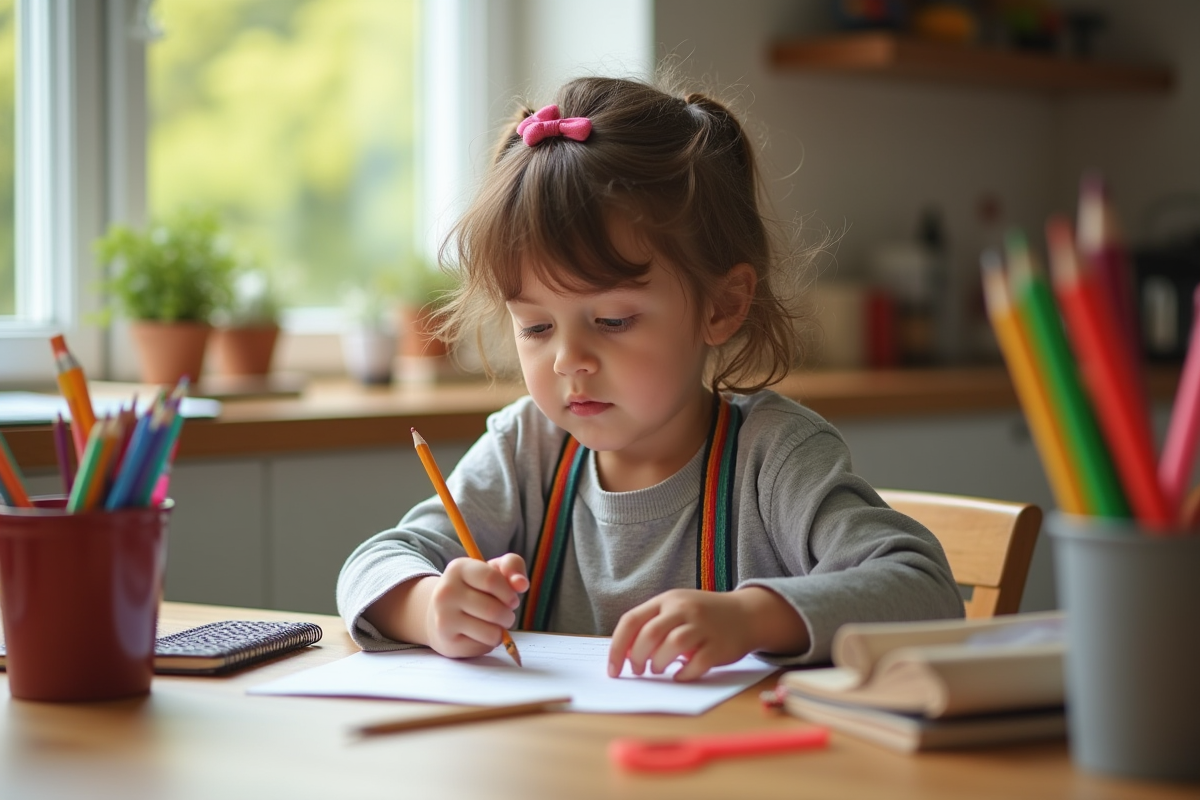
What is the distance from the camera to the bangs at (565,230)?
109 cm

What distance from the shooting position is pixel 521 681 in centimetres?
84

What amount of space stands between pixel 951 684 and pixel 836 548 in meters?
0.35

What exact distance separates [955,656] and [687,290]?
0.55 meters

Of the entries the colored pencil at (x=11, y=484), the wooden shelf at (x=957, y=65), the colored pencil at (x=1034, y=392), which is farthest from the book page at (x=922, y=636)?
the wooden shelf at (x=957, y=65)

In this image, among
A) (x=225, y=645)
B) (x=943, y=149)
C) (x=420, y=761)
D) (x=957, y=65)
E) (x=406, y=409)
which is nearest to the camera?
(x=420, y=761)

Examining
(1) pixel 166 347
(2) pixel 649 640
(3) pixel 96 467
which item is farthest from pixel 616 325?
(1) pixel 166 347

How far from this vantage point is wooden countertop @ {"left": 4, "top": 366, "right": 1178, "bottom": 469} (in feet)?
5.62

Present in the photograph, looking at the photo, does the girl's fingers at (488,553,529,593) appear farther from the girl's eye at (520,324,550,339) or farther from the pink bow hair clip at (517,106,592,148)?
the pink bow hair clip at (517,106,592,148)

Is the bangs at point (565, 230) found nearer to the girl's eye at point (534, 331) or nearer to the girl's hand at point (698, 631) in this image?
the girl's eye at point (534, 331)

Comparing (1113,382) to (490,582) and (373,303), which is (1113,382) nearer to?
(490,582)

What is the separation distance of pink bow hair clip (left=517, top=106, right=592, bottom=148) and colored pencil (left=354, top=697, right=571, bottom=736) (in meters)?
0.52

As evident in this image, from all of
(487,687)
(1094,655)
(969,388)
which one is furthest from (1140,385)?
(969,388)

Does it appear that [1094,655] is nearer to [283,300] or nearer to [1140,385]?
[1140,385]

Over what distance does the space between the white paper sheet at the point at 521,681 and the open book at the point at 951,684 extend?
110mm
